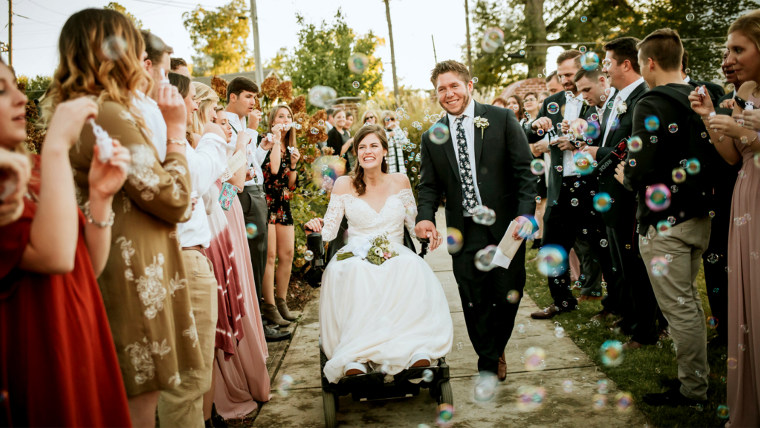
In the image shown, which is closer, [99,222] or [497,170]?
[99,222]

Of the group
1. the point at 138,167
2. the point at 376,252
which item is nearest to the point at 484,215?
the point at 376,252

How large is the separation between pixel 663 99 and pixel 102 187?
11.0 ft

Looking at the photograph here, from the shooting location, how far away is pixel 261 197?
5344 mm

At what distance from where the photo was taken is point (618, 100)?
4707 mm

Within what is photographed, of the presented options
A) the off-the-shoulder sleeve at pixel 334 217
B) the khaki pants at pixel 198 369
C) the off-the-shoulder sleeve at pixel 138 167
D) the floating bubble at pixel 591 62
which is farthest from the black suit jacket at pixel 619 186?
the off-the-shoulder sleeve at pixel 138 167

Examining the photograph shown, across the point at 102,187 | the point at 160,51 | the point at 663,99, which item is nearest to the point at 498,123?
the point at 663,99

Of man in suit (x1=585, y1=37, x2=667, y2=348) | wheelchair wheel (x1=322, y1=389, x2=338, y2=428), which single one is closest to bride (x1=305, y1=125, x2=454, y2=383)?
wheelchair wheel (x1=322, y1=389, x2=338, y2=428)

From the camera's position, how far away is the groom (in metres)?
4.21

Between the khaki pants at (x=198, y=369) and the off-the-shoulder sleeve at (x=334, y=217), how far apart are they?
193 centimetres

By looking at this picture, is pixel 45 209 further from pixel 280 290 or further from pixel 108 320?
pixel 280 290

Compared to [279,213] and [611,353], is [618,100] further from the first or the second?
[279,213]

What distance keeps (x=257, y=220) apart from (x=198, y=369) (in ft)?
9.53

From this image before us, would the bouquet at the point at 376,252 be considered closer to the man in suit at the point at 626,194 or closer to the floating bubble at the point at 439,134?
the floating bubble at the point at 439,134

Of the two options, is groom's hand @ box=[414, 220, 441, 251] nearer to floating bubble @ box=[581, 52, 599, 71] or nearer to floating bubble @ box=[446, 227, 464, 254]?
floating bubble @ box=[446, 227, 464, 254]
